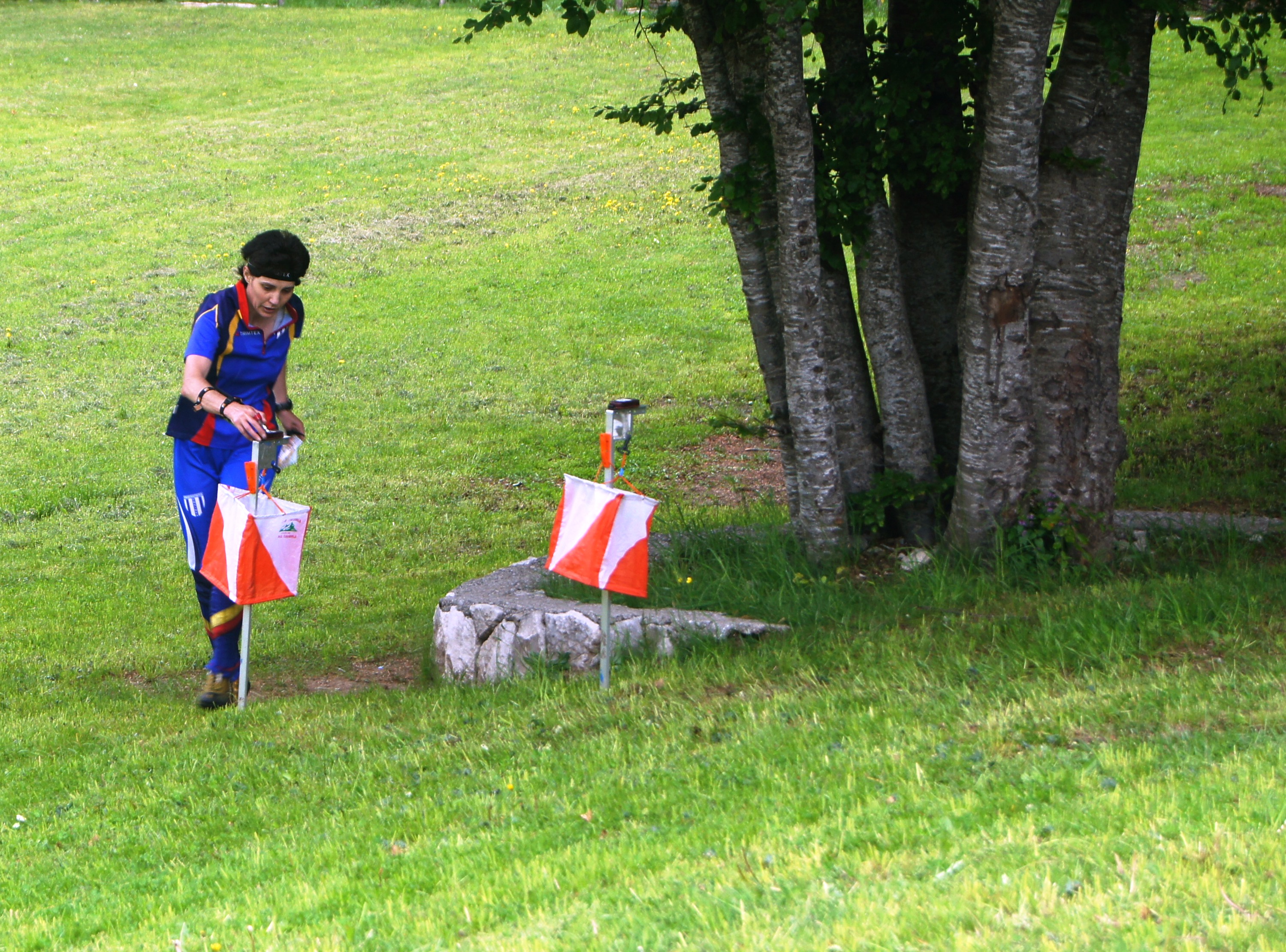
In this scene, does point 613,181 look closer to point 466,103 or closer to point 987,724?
point 466,103

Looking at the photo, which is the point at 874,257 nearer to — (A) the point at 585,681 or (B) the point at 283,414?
(A) the point at 585,681

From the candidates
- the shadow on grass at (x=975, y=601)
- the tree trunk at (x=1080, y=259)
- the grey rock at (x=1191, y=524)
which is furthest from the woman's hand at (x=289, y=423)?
the grey rock at (x=1191, y=524)

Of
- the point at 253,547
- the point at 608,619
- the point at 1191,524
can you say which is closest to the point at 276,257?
the point at 253,547

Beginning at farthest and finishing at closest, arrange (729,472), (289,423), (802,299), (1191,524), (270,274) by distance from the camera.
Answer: (729,472) < (1191,524) < (289,423) < (802,299) < (270,274)

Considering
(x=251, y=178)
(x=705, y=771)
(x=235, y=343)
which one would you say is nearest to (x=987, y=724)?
(x=705, y=771)

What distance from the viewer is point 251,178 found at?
80.6 feet

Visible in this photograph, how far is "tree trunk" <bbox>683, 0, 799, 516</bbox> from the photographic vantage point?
6.85 meters

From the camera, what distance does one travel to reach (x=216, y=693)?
6602 millimetres

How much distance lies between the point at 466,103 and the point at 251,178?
7.13 m

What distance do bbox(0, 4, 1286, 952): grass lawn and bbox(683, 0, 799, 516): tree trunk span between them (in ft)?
2.67

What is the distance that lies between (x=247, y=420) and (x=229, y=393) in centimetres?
57

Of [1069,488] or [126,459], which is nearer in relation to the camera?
[1069,488]

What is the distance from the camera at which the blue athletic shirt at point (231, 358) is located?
636 cm

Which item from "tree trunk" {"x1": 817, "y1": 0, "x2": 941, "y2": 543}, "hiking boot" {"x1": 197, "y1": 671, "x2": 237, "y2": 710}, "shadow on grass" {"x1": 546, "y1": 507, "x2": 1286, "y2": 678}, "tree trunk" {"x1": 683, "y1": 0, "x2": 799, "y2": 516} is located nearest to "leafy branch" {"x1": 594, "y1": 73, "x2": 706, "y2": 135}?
"tree trunk" {"x1": 683, "y1": 0, "x2": 799, "y2": 516}
